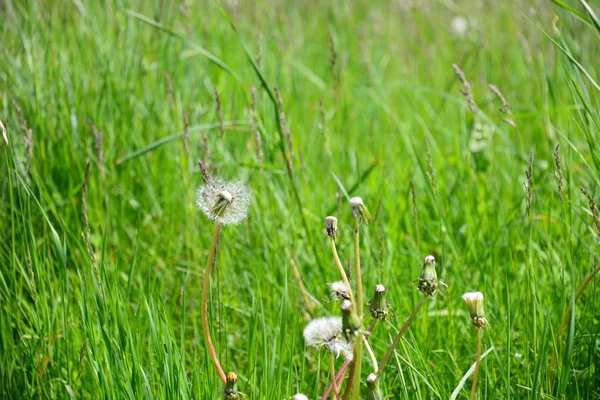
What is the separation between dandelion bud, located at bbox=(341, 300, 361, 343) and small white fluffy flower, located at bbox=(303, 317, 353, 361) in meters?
0.15

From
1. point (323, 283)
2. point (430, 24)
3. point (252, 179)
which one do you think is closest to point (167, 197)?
point (252, 179)

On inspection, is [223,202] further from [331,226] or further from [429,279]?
[429,279]

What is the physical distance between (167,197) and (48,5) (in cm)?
125

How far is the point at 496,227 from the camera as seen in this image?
234 centimetres

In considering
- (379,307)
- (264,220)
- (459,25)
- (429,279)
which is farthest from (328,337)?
(459,25)

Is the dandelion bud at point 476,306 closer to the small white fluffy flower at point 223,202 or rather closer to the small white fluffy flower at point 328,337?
the small white fluffy flower at point 328,337

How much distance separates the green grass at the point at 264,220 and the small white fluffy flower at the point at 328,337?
16 cm

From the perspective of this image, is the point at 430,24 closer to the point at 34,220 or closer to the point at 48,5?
the point at 48,5

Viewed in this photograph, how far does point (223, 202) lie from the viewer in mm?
1253

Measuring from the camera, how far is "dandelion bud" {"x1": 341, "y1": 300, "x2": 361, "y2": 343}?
106cm

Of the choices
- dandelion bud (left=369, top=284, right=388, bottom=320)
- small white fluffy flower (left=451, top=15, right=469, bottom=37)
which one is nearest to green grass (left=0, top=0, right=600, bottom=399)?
dandelion bud (left=369, top=284, right=388, bottom=320)

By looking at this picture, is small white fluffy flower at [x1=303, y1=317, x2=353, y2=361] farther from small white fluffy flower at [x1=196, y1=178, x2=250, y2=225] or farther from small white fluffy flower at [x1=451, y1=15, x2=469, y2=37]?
small white fluffy flower at [x1=451, y1=15, x2=469, y2=37]

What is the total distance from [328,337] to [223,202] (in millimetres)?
314

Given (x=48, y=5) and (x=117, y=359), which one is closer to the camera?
(x=117, y=359)
